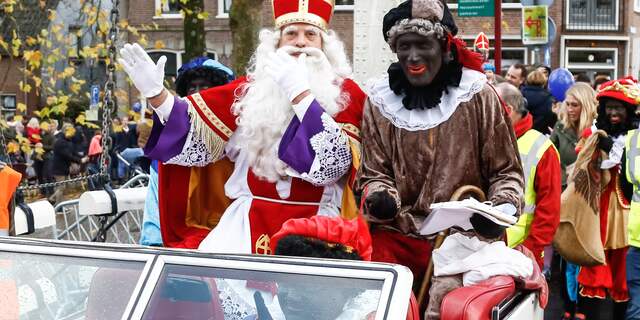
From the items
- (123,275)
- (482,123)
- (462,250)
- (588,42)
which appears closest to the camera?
(123,275)

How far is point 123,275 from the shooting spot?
2.42 m

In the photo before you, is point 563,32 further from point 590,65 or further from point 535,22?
point 535,22

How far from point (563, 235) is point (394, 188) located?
112 inches

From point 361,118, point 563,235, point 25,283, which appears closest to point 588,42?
point 563,235

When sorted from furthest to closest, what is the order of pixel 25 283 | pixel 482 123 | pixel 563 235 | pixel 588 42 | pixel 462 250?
pixel 588 42 → pixel 563 235 → pixel 482 123 → pixel 462 250 → pixel 25 283

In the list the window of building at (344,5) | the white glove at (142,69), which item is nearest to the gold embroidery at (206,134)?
the white glove at (142,69)

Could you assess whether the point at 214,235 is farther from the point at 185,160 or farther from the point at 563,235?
the point at 563,235

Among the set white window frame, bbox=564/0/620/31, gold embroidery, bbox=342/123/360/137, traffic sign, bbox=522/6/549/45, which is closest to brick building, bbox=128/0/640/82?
white window frame, bbox=564/0/620/31

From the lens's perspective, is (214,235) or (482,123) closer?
(482,123)

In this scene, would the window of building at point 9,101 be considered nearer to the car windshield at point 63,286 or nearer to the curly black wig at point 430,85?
the curly black wig at point 430,85

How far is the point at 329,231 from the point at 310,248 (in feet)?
0.27

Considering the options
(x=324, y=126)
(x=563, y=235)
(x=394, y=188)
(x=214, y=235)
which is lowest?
(x=563, y=235)

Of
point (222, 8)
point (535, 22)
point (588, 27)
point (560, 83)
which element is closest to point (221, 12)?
point (222, 8)

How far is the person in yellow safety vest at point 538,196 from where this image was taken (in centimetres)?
493
